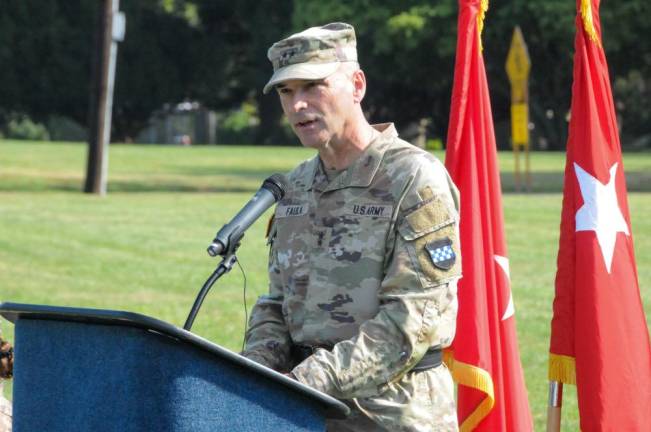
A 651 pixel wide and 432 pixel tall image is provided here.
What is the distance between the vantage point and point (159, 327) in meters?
3.07

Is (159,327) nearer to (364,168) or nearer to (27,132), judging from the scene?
(364,168)

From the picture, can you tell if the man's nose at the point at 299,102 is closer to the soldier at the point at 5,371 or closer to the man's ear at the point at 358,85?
the man's ear at the point at 358,85

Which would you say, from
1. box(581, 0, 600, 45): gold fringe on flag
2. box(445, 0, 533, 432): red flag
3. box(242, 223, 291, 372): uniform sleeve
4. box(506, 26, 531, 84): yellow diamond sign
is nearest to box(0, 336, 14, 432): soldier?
box(445, 0, 533, 432): red flag

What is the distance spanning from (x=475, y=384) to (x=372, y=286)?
209cm

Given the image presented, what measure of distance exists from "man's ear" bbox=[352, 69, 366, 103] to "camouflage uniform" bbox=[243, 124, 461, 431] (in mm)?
134

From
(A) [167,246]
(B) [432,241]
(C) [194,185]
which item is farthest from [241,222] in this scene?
(C) [194,185]

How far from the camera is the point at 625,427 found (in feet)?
18.5

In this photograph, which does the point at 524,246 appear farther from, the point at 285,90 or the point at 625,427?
the point at 285,90

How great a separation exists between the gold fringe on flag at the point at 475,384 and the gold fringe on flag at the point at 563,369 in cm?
26

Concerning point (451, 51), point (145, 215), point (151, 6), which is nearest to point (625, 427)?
point (145, 215)

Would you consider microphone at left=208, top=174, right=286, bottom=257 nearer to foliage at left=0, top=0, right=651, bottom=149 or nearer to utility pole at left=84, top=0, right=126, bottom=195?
utility pole at left=84, top=0, right=126, bottom=195

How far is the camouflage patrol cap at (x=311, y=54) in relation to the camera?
148 inches

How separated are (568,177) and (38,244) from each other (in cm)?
1325

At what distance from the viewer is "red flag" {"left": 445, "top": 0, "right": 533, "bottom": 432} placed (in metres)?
5.76
